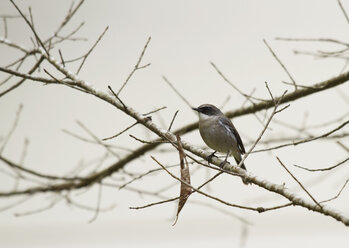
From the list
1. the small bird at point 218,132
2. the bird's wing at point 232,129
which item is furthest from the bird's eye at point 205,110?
the bird's wing at point 232,129

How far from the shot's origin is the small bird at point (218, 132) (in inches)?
171

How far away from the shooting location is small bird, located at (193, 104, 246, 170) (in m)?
4.35

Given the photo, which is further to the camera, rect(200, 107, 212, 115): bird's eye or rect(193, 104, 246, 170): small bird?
rect(200, 107, 212, 115): bird's eye

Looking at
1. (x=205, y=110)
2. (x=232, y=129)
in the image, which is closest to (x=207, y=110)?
(x=205, y=110)

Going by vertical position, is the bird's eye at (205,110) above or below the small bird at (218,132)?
above

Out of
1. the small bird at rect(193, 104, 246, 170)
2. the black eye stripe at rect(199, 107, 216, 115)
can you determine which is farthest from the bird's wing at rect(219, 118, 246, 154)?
the black eye stripe at rect(199, 107, 216, 115)

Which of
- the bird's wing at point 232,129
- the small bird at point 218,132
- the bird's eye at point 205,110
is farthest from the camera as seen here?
the bird's eye at point 205,110

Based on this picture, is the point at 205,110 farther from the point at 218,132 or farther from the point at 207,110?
the point at 218,132

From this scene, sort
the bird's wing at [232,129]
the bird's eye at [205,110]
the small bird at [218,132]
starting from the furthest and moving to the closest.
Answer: the bird's eye at [205,110]
the bird's wing at [232,129]
the small bird at [218,132]

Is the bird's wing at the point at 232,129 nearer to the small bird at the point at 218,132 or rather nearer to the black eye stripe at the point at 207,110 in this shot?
the small bird at the point at 218,132

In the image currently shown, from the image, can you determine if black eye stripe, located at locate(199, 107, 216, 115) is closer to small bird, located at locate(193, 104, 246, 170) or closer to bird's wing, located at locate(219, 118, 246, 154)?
small bird, located at locate(193, 104, 246, 170)

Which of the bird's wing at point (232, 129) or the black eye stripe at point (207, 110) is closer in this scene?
the bird's wing at point (232, 129)

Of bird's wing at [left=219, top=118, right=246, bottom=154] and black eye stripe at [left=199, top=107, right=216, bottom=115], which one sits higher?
black eye stripe at [left=199, top=107, right=216, bottom=115]

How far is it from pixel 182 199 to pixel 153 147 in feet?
7.51
